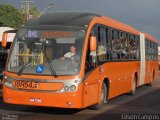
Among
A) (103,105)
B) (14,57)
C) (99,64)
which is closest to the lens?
(14,57)

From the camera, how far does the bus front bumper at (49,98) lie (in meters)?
11.7

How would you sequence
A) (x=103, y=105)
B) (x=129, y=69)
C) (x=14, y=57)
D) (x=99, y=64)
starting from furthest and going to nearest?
(x=129, y=69) < (x=103, y=105) < (x=99, y=64) < (x=14, y=57)

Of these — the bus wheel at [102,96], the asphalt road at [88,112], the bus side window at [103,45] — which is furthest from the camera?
the bus wheel at [102,96]

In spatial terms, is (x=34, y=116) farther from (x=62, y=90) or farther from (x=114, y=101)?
(x=114, y=101)

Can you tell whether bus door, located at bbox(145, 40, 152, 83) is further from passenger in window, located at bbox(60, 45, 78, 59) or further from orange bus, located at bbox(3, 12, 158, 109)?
passenger in window, located at bbox(60, 45, 78, 59)

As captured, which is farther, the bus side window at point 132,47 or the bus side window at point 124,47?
the bus side window at point 132,47

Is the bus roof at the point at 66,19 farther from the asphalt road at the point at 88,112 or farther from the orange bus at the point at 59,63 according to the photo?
the asphalt road at the point at 88,112

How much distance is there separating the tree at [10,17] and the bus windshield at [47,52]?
62167 mm

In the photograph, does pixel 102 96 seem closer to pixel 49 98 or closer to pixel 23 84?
pixel 49 98

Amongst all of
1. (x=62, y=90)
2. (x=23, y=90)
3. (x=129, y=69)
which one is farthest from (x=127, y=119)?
(x=129, y=69)

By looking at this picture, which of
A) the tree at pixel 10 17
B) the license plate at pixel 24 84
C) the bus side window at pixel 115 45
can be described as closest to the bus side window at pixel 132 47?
the bus side window at pixel 115 45

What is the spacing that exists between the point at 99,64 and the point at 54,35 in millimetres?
1882

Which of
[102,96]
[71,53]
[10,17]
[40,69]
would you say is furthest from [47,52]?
[10,17]

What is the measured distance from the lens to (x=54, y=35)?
12.4 m
